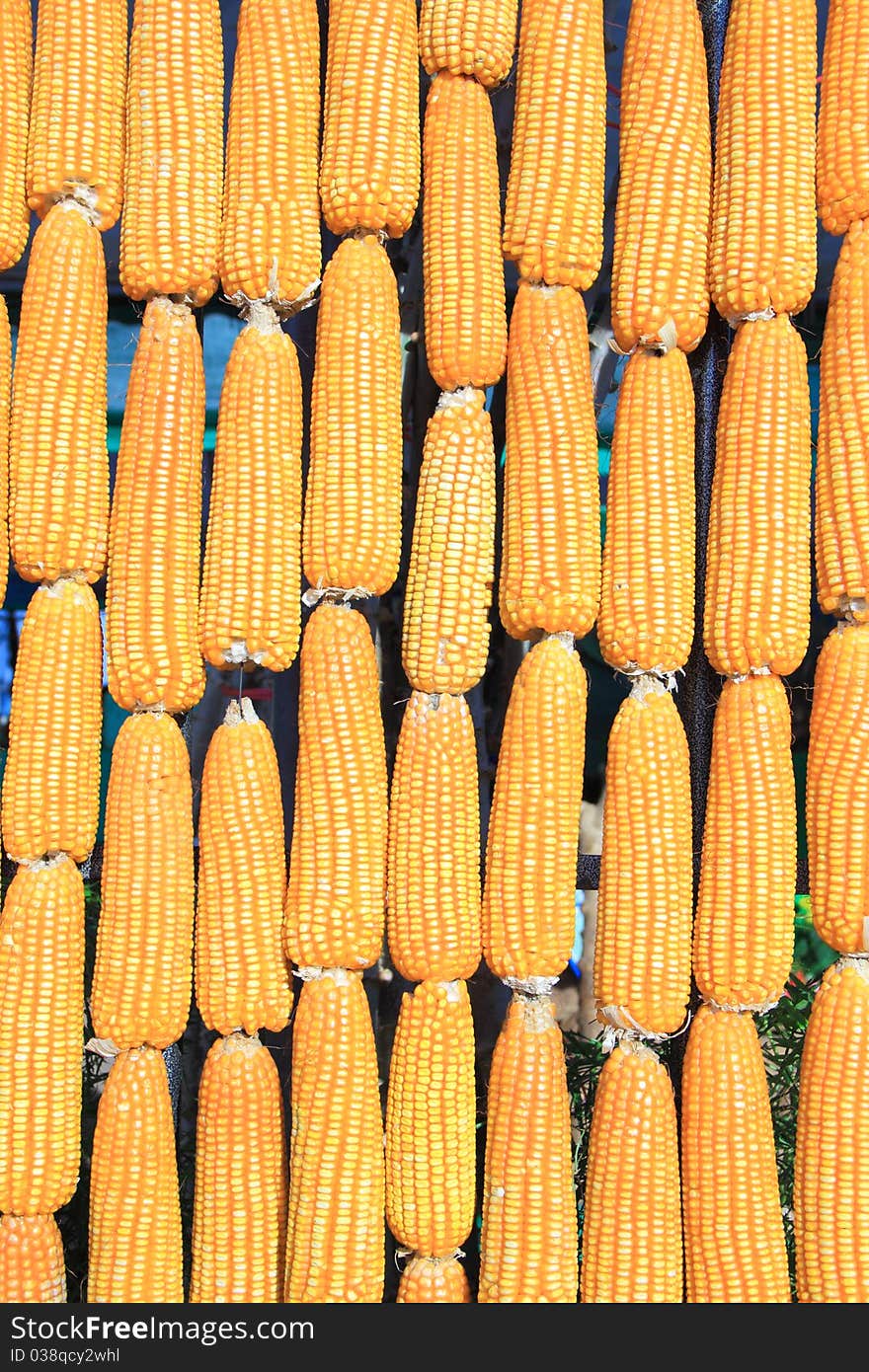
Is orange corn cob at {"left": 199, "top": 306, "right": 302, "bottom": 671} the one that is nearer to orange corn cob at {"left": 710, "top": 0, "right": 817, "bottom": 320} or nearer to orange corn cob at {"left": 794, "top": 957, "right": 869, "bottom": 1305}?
orange corn cob at {"left": 710, "top": 0, "right": 817, "bottom": 320}

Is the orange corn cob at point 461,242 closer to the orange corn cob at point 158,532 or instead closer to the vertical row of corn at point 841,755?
the orange corn cob at point 158,532

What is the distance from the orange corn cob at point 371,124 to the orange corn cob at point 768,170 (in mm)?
760

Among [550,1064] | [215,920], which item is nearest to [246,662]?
[215,920]

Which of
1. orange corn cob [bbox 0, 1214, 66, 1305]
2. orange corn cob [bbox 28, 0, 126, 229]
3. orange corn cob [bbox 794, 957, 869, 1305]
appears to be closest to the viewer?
orange corn cob [bbox 794, 957, 869, 1305]

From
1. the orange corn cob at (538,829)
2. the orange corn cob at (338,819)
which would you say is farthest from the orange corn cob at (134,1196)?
the orange corn cob at (538,829)

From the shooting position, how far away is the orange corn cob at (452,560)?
2.41 m

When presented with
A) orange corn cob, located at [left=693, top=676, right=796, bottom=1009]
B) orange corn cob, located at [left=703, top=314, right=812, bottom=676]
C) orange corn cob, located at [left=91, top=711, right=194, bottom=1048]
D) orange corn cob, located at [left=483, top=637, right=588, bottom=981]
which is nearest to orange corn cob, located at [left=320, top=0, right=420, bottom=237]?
orange corn cob, located at [left=703, top=314, right=812, bottom=676]

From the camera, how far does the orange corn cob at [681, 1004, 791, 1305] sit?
2.36m

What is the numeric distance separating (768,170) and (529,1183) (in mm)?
2407

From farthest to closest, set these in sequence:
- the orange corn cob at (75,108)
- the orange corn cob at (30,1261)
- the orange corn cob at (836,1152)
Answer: the orange corn cob at (75,108)
the orange corn cob at (30,1261)
the orange corn cob at (836,1152)

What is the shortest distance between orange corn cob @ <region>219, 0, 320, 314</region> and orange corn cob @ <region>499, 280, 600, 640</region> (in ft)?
1.84

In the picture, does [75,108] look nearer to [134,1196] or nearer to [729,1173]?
[134,1196]
